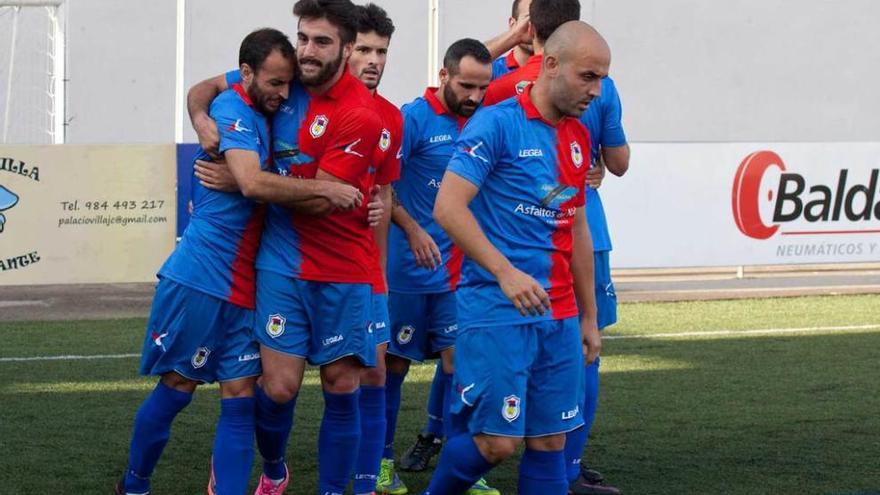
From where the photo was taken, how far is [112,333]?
1130cm

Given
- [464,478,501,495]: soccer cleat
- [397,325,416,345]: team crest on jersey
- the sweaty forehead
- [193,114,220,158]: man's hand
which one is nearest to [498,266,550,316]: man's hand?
the sweaty forehead

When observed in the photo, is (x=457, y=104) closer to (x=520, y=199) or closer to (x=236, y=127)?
(x=236, y=127)

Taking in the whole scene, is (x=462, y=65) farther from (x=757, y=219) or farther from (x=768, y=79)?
(x=768, y=79)

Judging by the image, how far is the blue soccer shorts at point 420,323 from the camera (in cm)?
669

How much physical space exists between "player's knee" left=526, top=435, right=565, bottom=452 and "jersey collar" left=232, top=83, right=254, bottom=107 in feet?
5.35

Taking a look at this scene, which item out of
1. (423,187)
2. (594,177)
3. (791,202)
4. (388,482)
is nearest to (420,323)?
(423,187)

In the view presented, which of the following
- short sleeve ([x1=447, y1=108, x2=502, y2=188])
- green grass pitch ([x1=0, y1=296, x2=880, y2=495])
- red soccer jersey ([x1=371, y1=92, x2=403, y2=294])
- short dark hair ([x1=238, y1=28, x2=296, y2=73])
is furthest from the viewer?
green grass pitch ([x1=0, y1=296, x2=880, y2=495])

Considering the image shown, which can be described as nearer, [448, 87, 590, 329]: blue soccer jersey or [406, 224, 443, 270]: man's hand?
[448, 87, 590, 329]: blue soccer jersey

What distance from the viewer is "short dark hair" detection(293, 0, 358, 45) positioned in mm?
5266

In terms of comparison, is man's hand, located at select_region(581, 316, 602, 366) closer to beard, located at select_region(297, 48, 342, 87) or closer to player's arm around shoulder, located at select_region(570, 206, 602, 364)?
player's arm around shoulder, located at select_region(570, 206, 602, 364)

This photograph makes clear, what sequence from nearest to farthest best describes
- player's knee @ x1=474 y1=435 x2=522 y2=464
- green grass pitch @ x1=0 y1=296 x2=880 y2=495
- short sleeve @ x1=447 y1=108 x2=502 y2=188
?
short sleeve @ x1=447 y1=108 x2=502 y2=188
player's knee @ x1=474 y1=435 x2=522 y2=464
green grass pitch @ x1=0 y1=296 x2=880 y2=495

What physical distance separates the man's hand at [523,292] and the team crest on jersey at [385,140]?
4.01 ft

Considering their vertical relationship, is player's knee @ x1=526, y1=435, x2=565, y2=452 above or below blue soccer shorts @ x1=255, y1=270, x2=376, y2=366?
below

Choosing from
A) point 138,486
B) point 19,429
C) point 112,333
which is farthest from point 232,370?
point 112,333
